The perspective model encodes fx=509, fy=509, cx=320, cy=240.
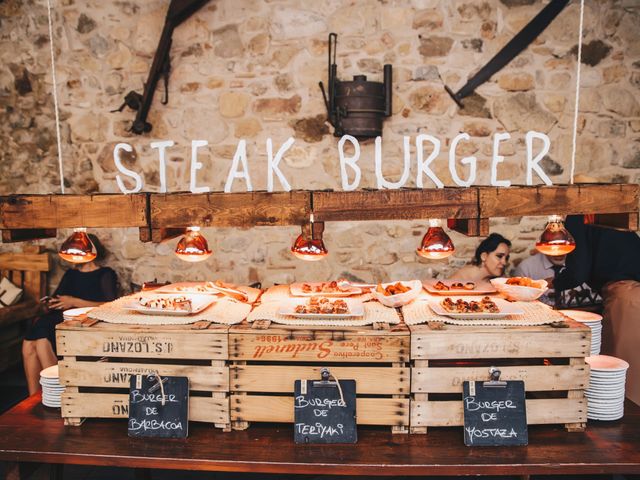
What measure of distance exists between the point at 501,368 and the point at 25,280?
5.17 meters

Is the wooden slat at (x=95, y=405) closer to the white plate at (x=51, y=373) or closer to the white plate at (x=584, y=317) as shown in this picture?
the white plate at (x=51, y=373)

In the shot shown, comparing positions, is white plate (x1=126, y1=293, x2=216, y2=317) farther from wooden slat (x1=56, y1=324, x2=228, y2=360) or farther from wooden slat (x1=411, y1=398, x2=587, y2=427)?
wooden slat (x1=411, y1=398, x2=587, y2=427)

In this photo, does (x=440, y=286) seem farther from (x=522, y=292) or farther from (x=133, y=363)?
(x=133, y=363)

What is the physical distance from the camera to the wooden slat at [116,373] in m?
2.43

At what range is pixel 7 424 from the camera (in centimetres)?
247

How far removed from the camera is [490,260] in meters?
4.78

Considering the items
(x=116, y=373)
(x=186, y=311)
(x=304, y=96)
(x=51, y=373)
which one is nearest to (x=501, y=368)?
(x=186, y=311)

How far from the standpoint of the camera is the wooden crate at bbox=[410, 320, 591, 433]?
2.36 meters

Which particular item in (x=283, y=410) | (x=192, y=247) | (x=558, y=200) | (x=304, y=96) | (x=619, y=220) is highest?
(x=304, y=96)

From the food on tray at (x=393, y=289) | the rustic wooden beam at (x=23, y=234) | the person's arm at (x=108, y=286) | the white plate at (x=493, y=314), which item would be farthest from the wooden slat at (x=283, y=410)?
the person's arm at (x=108, y=286)

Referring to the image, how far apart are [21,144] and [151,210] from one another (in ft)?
13.2

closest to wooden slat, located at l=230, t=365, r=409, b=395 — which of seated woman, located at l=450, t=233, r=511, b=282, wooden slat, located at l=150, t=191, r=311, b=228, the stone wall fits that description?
wooden slat, located at l=150, t=191, r=311, b=228

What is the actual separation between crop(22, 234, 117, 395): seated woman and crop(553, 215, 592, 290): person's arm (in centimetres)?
410

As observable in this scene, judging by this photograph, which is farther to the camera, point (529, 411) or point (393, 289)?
point (393, 289)
